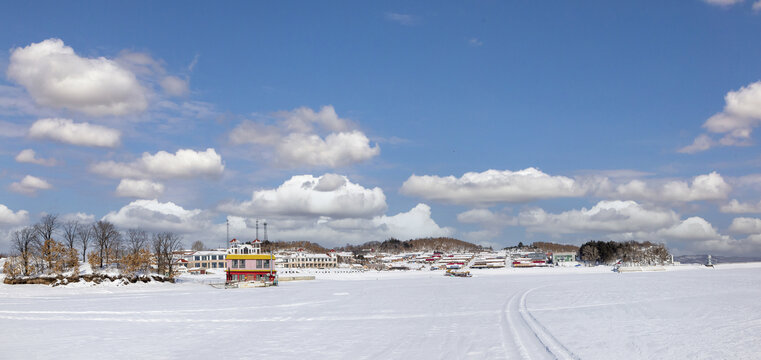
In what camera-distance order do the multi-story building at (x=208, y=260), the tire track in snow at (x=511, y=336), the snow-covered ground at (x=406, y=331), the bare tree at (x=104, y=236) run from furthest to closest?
the multi-story building at (x=208, y=260) < the bare tree at (x=104, y=236) < the snow-covered ground at (x=406, y=331) < the tire track in snow at (x=511, y=336)

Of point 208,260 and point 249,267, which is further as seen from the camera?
point 208,260

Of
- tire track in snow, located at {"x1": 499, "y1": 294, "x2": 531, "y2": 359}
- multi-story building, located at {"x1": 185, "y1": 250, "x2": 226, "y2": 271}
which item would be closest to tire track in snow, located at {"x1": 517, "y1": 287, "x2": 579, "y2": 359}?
tire track in snow, located at {"x1": 499, "y1": 294, "x2": 531, "y2": 359}

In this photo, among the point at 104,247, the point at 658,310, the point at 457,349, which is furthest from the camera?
the point at 104,247

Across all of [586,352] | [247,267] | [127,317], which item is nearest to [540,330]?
[586,352]

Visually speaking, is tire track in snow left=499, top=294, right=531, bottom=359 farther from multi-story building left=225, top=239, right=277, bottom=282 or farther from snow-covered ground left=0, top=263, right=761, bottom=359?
multi-story building left=225, top=239, right=277, bottom=282

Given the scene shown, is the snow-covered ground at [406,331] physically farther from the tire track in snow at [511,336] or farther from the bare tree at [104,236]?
the bare tree at [104,236]

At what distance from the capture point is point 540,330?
24.3 meters

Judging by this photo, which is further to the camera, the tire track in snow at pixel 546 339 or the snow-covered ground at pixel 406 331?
the snow-covered ground at pixel 406 331

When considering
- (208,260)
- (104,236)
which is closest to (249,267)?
(104,236)

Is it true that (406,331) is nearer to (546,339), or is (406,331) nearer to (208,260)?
(546,339)

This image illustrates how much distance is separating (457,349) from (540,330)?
582 cm

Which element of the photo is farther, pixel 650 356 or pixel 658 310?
pixel 658 310

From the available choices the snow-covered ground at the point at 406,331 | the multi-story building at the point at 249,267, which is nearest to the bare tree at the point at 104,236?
the multi-story building at the point at 249,267

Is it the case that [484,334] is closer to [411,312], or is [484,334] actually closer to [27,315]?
[411,312]
